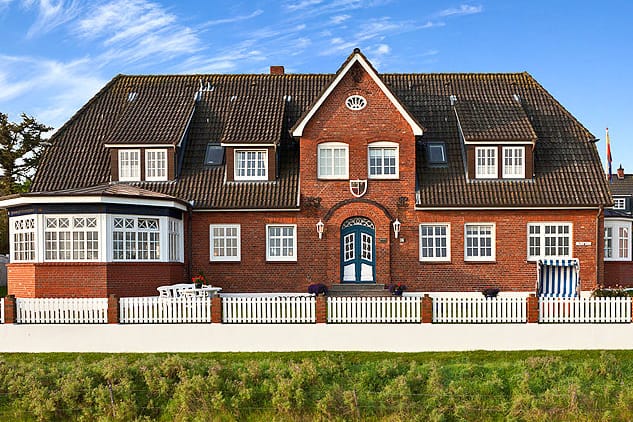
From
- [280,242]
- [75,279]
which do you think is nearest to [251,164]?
[280,242]

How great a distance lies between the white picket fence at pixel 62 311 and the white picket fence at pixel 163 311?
1.93 feet

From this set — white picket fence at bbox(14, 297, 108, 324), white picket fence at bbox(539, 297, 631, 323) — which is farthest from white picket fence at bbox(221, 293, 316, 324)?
white picket fence at bbox(539, 297, 631, 323)

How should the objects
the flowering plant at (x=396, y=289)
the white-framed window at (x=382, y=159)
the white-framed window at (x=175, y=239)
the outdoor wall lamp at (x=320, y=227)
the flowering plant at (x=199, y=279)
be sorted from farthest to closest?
the white-framed window at (x=382, y=159) < the outdoor wall lamp at (x=320, y=227) < the flowering plant at (x=396, y=289) < the white-framed window at (x=175, y=239) < the flowering plant at (x=199, y=279)

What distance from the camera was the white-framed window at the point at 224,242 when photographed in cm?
2853

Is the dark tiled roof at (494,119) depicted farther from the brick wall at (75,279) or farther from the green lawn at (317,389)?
the brick wall at (75,279)

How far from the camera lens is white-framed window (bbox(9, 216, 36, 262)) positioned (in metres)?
24.8

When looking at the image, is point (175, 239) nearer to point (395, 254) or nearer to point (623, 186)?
point (395, 254)

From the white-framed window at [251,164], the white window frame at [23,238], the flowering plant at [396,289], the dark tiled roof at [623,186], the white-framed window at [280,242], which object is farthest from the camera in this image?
the dark tiled roof at [623,186]

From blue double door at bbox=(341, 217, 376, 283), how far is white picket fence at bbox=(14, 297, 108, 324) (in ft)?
32.5

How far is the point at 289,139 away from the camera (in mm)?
30078

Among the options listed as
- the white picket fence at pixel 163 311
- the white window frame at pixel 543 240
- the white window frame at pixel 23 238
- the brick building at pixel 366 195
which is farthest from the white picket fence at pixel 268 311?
the white window frame at pixel 543 240

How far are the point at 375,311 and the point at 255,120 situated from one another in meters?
11.2

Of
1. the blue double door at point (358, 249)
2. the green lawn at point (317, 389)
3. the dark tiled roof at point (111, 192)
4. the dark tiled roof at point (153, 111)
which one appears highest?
the dark tiled roof at point (153, 111)

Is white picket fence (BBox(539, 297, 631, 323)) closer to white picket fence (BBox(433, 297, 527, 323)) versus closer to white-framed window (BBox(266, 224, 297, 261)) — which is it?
white picket fence (BBox(433, 297, 527, 323))
